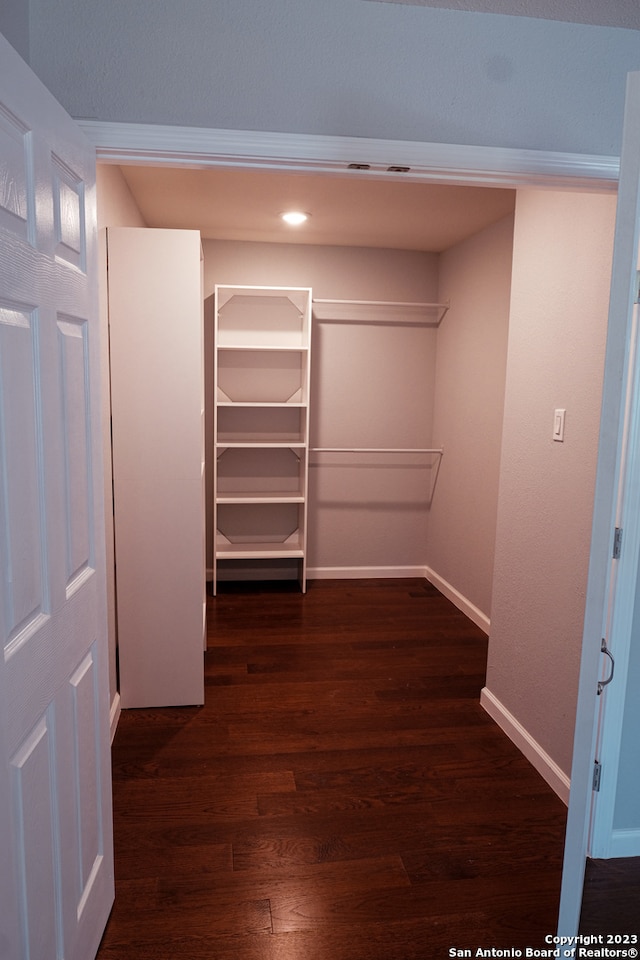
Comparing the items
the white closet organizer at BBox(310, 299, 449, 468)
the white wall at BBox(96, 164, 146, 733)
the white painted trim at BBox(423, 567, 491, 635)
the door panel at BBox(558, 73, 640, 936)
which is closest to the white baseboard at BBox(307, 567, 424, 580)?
the white painted trim at BBox(423, 567, 491, 635)

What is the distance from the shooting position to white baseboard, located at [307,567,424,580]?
479cm

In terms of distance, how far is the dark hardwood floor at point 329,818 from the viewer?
1.68 m

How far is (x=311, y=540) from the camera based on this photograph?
4.77 metres

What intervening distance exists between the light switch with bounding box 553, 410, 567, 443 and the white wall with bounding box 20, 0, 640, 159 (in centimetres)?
87

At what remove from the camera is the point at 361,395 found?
4.66 m

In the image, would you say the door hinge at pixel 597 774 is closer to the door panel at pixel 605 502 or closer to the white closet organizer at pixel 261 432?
the door panel at pixel 605 502

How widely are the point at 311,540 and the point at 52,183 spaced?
3716 millimetres

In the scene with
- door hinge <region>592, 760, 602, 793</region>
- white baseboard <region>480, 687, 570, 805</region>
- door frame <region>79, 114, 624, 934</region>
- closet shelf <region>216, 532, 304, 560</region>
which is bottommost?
white baseboard <region>480, 687, 570, 805</region>

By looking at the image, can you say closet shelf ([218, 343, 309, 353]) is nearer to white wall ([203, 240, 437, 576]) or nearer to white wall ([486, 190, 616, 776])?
white wall ([203, 240, 437, 576])

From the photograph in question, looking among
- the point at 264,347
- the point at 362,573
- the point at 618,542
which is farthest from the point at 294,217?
the point at 618,542

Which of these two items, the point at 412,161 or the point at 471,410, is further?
the point at 471,410

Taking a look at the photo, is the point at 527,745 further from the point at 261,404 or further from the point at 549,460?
the point at 261,404

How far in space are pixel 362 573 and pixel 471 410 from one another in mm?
1545

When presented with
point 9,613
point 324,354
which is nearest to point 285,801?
point 9,613
